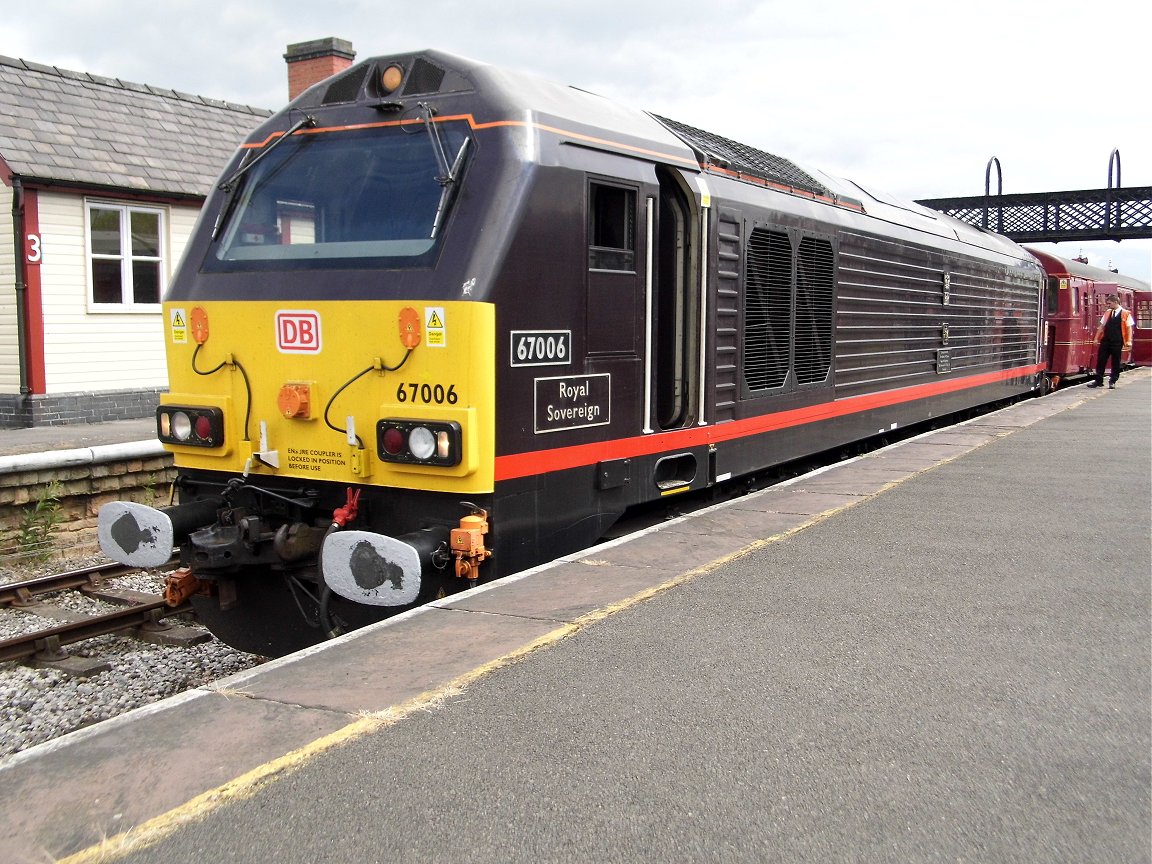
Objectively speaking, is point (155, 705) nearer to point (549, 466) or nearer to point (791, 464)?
point (549, 466)

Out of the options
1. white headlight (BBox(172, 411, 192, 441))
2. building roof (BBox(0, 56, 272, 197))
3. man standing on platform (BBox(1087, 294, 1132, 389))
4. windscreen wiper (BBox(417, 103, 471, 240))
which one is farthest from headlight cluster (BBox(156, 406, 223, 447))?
man standing on platform (BBox(1087, 294, 1132, 389))

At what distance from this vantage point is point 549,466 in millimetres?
5309

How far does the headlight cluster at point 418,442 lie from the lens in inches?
189

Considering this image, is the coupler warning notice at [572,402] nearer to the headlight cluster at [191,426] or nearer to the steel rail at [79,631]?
the headlight cluster at [191,426]

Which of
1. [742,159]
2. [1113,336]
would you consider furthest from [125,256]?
[1113,336]

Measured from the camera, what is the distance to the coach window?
5.51 metres

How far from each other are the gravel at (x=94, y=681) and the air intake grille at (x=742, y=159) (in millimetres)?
4088

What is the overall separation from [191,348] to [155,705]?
253 cm

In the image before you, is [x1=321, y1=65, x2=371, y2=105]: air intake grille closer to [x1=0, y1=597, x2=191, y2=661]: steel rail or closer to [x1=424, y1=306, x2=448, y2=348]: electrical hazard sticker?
[x1=424, y1=306, x2=448, y2=348]: electrical hazard sticker

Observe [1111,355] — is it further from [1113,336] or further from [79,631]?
[79,631]

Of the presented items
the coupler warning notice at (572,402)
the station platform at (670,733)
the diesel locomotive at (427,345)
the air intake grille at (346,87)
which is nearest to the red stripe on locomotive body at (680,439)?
the diesel locomotive at (427,345)

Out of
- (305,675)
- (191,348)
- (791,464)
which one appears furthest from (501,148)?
(791,464)

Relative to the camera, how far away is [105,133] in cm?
1456

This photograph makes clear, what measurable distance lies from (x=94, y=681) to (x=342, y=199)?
2949mm
